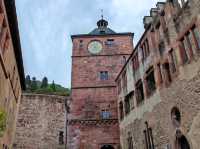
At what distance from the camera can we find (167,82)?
11.1 meters

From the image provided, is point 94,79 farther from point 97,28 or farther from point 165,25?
point 165,25

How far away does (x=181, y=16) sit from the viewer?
1028 centimetres

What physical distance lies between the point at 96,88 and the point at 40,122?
7.29m

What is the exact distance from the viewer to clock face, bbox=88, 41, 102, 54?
2465 centimetres

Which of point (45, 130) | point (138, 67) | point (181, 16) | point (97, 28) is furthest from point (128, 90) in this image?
point (97, 28)

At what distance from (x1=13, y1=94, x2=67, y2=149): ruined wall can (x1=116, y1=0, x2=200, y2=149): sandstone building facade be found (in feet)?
33.9

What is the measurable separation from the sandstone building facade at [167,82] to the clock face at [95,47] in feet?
28.7

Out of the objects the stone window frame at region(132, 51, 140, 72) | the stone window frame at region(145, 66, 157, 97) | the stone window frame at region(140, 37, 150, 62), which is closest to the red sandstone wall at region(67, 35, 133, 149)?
the stone window frame at region(132, 51, 140, 72)

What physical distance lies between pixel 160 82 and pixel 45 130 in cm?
1588

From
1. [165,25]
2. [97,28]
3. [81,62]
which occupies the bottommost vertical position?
[165,25]

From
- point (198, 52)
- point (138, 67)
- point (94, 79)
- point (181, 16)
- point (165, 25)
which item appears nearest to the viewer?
point (198, 52)

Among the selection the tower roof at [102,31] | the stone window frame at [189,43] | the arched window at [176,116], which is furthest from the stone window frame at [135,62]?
the tower roof at [102,31]

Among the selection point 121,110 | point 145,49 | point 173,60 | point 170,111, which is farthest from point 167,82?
point 121,110

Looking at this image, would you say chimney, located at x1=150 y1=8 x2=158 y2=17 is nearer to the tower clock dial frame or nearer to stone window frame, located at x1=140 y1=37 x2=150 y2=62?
stone window frame, located at x1=140 y1=37 x2=150 y2=62
